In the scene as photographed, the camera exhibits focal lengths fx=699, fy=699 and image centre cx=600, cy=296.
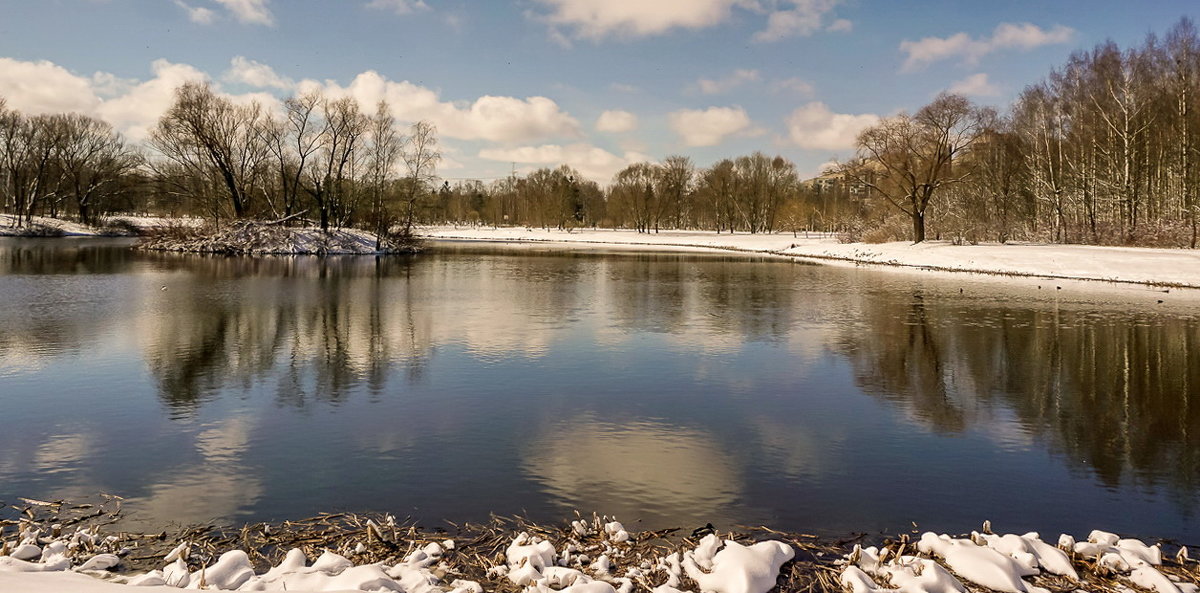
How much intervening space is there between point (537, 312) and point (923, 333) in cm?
1090

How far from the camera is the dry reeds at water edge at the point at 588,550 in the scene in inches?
205

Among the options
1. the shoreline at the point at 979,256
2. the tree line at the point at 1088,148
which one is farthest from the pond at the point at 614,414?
the tree line at the point at 1088,148

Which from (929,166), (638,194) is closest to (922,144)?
(929,166)

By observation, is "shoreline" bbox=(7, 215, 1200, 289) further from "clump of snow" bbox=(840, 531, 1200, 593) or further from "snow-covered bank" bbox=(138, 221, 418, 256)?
"clump of snow" bbox=(840, 531, 1200, 593)

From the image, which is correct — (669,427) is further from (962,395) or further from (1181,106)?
(1181,106)

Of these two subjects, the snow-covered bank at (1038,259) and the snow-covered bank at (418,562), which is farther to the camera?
the snow-covered bank at (1038,259)

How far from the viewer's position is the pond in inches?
270

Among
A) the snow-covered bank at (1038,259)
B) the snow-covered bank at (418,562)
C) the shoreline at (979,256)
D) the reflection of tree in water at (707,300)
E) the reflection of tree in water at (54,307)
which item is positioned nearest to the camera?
the snow-covered bank at (418,562)

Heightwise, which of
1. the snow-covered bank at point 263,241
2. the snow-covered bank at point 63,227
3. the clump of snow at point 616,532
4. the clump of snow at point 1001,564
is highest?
the snow-covered bank at point 63,227

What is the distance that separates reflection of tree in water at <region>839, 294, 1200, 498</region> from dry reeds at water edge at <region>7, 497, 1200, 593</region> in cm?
268

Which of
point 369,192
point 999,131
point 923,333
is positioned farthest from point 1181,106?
point 369,192

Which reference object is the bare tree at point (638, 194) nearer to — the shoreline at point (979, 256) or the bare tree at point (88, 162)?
the shoreline at point (979, 256)

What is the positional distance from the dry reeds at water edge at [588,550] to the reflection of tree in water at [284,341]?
184 inches

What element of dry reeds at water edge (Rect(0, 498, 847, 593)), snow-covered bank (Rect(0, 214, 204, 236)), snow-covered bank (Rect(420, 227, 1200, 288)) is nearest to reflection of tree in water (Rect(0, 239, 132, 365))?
dry reeds at water edge (Rect(0, 498, 847, 593))
